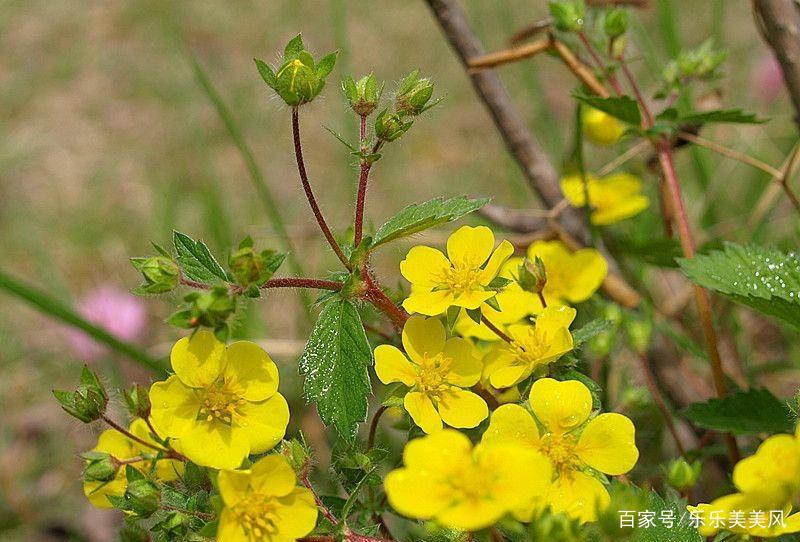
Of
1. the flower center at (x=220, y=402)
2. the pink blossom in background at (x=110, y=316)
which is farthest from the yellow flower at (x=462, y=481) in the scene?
the pink blossom in background at (x=110, y=316)

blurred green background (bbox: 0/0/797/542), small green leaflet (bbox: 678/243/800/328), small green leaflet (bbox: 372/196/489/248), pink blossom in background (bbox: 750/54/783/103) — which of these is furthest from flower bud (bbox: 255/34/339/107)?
pink blossom in background (bbox: 750/54/783/103)

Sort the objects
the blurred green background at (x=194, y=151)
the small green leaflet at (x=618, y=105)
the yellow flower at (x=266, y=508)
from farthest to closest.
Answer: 1. the blurred green background at (x=194, y=151)
2. the small green leaflet at (x=618, y=105)
3. the yellow flower at (x=266, y=508)

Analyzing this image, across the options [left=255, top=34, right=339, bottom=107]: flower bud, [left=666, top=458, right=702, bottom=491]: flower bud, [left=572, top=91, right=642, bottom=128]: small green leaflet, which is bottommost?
[left=666, top=458, right=702, bottom=491]: flower bud

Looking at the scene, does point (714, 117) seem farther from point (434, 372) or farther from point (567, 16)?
point (434, 372)

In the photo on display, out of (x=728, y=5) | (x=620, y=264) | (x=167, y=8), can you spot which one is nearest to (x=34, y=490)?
(x=620, y=264)

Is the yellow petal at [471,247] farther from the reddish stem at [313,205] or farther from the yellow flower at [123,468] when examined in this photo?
the yellow flower at [123,468]

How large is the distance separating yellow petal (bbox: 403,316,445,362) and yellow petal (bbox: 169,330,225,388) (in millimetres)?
177

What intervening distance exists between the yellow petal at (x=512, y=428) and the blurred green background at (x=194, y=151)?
2.79ft

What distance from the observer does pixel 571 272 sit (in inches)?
47.3

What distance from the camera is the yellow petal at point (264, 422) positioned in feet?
2.63

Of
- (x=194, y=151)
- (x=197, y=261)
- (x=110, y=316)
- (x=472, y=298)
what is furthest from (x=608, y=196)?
(x=194, y=151)

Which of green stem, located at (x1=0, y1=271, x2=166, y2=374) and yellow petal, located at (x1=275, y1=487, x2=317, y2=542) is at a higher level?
green stem, located at (x1=0, y1=271, x2=166, y2=374)

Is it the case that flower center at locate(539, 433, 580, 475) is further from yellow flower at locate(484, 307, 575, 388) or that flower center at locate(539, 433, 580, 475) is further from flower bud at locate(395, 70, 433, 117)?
flower bud at locate(395, 70, 433, 117)

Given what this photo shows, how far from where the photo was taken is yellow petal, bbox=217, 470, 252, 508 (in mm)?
723
